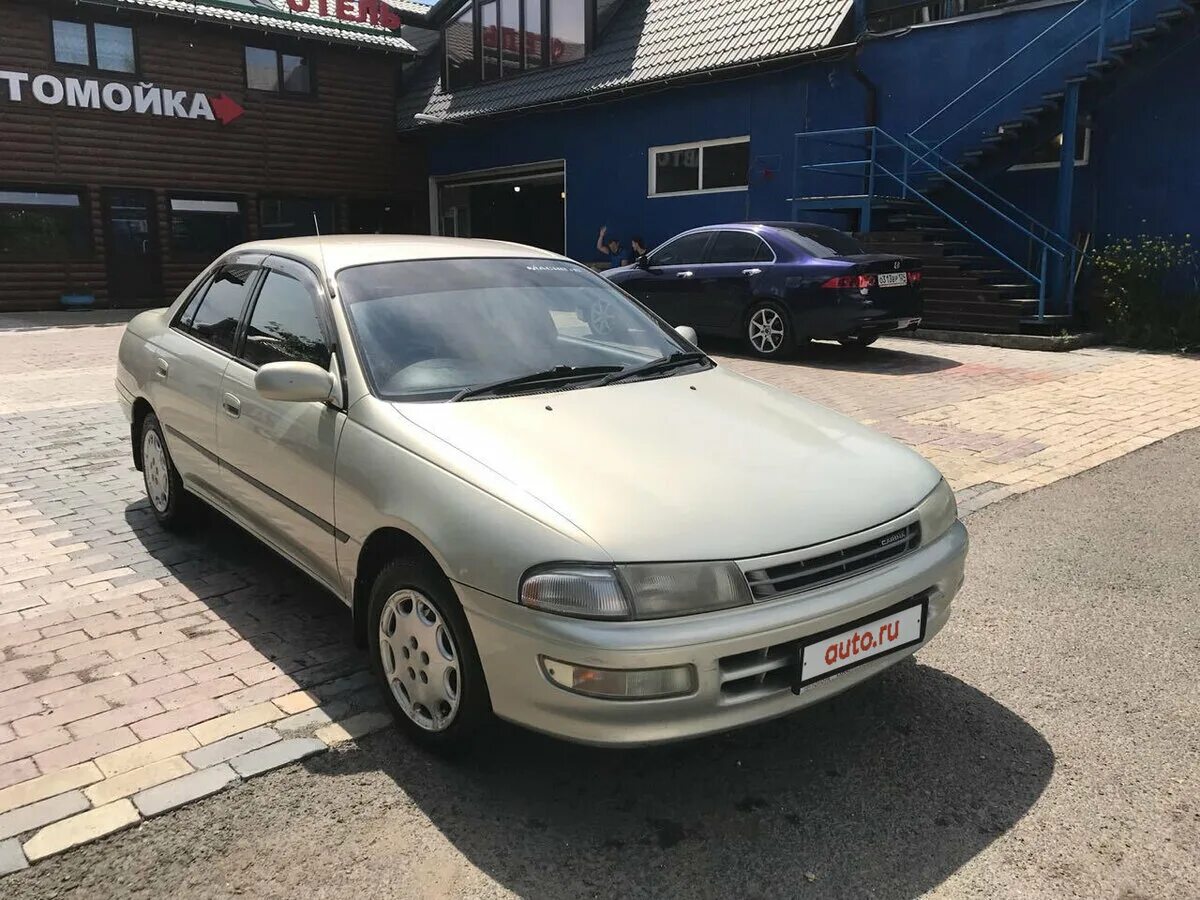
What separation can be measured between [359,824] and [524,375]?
1.60 m

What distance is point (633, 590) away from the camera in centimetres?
247

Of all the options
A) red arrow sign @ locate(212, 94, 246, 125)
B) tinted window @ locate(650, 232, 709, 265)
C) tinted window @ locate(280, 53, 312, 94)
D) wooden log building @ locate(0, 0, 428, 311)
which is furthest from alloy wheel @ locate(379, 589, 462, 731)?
tinted window @ locate(280, 53, 312, 94)

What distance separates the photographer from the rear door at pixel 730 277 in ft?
36.7

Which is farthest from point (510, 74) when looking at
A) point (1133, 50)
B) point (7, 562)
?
point (7, 562)

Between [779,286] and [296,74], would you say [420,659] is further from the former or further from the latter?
[296,74]

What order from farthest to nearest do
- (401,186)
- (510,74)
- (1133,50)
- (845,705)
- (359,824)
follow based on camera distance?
1. (401,186)
2. (510,74)
3. (1133,50)
4. (845,705)
5. (359,824)

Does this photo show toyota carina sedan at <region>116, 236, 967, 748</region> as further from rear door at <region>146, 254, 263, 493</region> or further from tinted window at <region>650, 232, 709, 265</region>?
tinted window at <region>650, 232, 709, 265</region>

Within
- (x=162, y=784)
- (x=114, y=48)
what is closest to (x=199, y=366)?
(x=162, y=784)

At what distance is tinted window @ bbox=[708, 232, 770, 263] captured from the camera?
36.9 feet

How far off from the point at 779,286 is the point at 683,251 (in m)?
1.72

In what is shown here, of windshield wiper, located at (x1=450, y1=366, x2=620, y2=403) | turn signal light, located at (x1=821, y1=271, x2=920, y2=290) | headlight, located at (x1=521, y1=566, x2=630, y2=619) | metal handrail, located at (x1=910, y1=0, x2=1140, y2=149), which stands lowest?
headlight, located at (x1=521, y1=566, x2=630, y2=619)

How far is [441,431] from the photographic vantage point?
302cm

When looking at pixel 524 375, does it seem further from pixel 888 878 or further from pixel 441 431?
pixel 888 878

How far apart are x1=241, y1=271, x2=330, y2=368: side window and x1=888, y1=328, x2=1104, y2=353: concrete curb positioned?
10491mm
